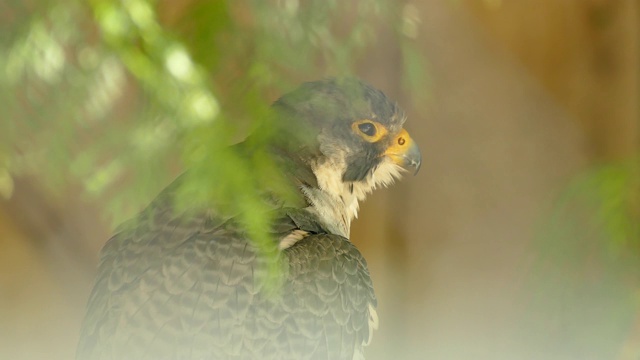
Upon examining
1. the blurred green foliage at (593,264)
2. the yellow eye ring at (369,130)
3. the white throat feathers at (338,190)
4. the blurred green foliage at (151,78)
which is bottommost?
the blurred green foliage at (593,264)

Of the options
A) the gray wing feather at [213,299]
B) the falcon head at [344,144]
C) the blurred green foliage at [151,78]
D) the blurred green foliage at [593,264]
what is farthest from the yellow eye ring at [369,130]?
the blurred green foliage at [151,78]

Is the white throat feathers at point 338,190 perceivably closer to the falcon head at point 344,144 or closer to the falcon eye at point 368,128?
the falcon head at point 344,144

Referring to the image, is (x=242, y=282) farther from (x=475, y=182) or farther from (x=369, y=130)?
(x=475, y=182)

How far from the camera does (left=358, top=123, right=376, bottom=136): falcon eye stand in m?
2.43

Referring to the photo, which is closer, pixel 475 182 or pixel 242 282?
pixel 242 282

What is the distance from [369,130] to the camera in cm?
246

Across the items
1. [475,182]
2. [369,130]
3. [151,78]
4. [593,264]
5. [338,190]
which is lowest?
[593,264]

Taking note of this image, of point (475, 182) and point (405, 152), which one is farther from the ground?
point (405, 152)

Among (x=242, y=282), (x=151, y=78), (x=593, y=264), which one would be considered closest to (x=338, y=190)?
(x=242, y=282)

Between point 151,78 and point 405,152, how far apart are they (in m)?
1.59

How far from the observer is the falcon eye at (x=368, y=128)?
2.43 m

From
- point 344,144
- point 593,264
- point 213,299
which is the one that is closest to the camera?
point 213,299

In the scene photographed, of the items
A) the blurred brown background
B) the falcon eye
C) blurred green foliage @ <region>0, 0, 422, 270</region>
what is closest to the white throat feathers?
the falcon eye

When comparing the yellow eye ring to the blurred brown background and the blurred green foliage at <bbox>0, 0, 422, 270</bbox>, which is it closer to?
the blurred brown background
